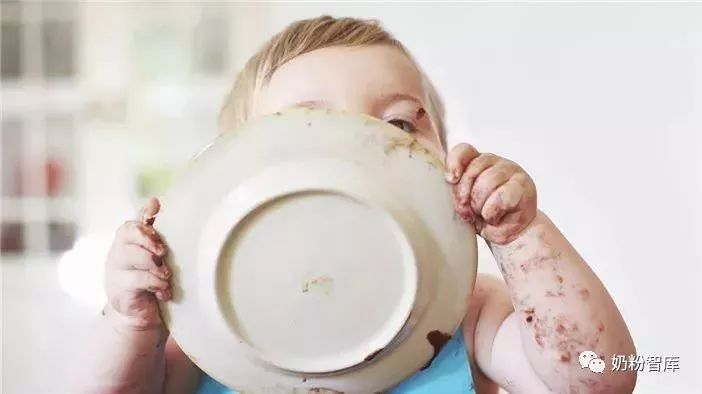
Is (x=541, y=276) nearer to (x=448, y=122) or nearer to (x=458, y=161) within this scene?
(x=458, y=161)

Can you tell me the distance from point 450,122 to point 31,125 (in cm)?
32

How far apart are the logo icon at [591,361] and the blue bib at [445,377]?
83 millimetres

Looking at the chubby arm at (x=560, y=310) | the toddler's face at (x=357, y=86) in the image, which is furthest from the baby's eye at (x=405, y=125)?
the chubby arm at (x=560, y=310)

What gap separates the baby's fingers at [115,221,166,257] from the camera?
16.3 inches

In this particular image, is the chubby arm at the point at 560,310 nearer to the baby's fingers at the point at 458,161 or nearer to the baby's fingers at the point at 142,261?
the baby's fingers at the point at 458,161

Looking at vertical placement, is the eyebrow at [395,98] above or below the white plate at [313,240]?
above

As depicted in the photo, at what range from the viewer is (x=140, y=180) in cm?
58

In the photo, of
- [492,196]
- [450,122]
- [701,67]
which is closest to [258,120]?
[492,196]

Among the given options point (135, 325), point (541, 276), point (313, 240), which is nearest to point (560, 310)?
point (541, 276)

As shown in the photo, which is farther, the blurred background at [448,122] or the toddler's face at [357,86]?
the blurred background at [448,122]

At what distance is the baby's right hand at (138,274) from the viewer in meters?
0.42

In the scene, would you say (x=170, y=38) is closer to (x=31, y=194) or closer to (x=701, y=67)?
(x=31, y=194)

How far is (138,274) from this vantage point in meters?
0.43

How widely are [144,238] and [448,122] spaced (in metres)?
0.28
